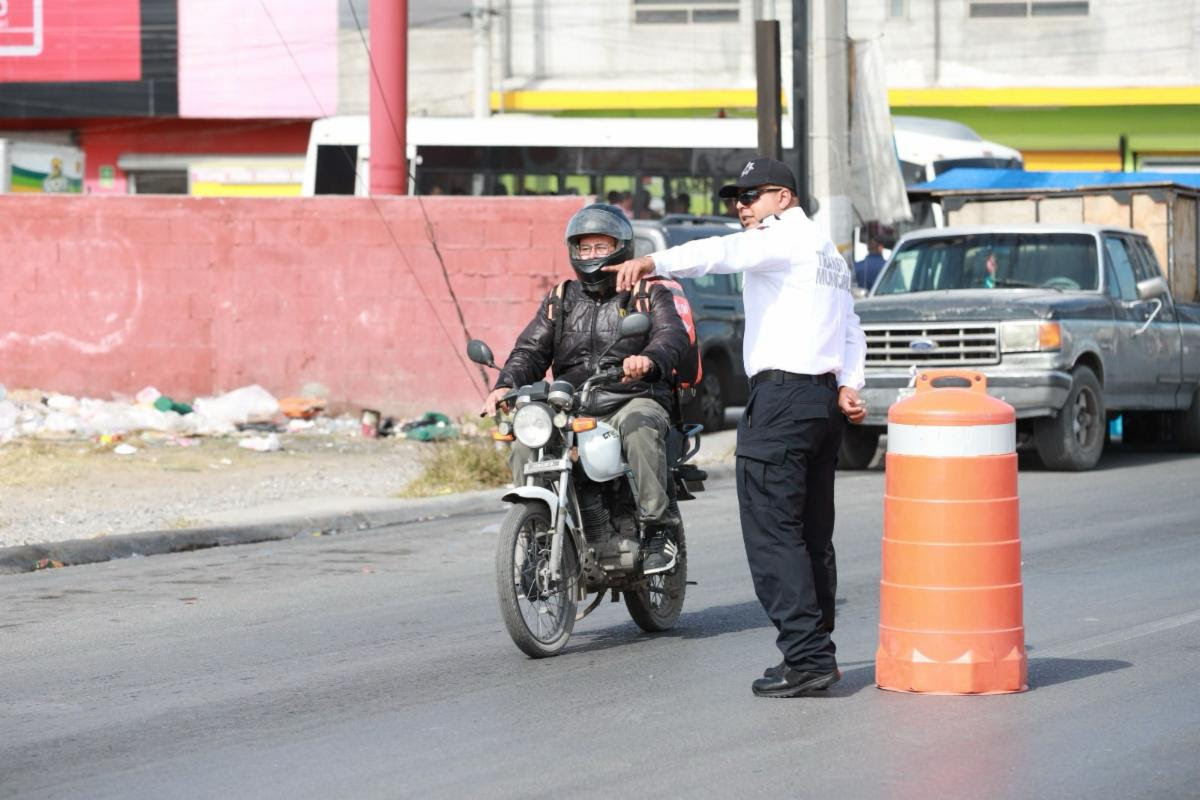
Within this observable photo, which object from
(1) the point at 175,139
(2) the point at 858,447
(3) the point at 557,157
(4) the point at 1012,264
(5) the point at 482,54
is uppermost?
(5) the point at 482,54

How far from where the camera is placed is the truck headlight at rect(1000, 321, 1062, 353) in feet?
52.7

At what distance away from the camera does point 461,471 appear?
51.6ft

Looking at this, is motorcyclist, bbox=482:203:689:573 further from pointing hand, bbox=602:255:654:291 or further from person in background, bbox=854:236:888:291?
person in background, bbox=854:236:888:291

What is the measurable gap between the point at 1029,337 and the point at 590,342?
820 centimetres

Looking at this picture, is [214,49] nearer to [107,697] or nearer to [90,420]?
[90,420]

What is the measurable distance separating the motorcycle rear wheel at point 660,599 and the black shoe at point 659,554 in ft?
0.36

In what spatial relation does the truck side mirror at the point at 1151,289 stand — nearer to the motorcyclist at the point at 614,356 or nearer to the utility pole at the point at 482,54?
the motorcyclist at the point at 614,356

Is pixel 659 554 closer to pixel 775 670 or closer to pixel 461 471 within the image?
pixel 775 670

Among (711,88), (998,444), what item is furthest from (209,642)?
(711,88)

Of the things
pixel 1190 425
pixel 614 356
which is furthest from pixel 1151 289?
pixel 614 356

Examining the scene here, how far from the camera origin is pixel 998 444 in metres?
7.13

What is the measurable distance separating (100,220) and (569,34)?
70.5 feet

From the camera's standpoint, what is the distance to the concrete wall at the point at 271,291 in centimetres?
2061

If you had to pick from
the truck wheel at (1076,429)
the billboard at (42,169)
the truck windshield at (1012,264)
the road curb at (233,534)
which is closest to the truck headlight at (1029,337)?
the truck wheel at (1076,429)
